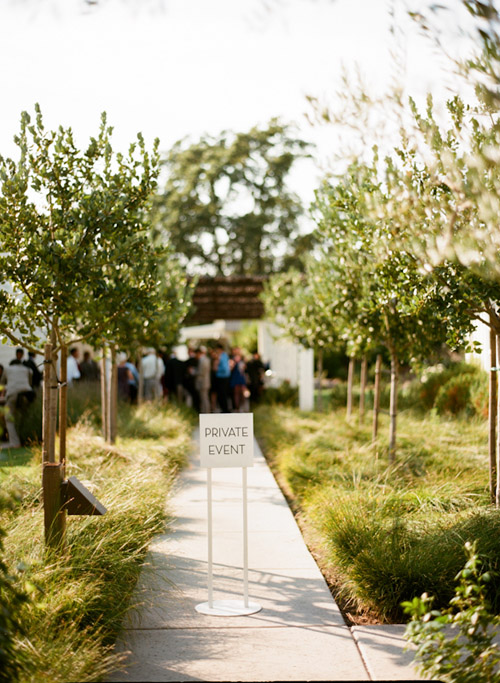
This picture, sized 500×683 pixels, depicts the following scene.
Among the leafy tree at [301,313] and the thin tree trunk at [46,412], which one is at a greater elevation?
the leafy tree at [301,313]

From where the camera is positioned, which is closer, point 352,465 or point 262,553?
point 262,553

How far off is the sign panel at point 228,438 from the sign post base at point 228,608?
95cm

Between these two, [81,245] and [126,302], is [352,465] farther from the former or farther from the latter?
[81,245]

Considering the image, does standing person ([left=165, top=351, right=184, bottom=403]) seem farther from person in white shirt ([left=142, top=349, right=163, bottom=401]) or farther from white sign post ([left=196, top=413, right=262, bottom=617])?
white sign post ([left=196, top=413, right=262, bottom=617])

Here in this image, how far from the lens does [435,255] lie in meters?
4.12

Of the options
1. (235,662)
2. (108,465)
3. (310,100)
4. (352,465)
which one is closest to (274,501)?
(352,465)

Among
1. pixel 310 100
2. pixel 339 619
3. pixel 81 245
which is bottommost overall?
pixel 339 619

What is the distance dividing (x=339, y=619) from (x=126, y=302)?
12.2 ft

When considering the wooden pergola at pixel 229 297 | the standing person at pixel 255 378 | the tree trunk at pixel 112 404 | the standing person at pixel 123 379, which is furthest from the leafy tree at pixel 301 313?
the standing person at pixel 123 379

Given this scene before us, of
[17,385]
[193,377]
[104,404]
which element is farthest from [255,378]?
[104,404]

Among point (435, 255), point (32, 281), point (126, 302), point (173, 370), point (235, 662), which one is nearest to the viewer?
point (435, 255)

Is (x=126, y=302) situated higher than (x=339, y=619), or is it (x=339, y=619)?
(x=126, y=302)

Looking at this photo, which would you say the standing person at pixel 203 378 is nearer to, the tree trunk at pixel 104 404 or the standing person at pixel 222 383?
the standing person at pixel 222 383

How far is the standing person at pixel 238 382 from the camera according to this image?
858 inches
